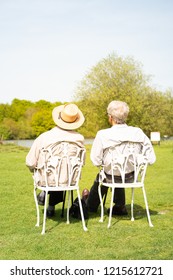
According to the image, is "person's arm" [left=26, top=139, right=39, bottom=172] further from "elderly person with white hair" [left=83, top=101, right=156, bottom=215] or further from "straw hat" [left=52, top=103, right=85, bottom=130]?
"elderly person with white hair" [left=83, top=101, right=156, bottom=215]

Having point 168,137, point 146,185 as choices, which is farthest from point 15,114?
point 146,185

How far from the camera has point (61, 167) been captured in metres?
6.14

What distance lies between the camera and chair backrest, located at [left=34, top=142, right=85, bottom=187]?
6.05 meters

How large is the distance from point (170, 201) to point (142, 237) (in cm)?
323

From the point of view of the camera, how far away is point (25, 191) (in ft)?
34.6

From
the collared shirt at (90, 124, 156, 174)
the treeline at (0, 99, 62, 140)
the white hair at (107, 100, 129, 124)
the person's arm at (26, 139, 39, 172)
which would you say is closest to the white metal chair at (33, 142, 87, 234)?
the person's arm at (26, 139, 39, 172)

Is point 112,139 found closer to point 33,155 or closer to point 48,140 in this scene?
point 48,140

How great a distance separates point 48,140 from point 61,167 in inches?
16.7

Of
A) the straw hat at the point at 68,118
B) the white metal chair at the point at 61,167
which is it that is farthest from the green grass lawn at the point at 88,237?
the straw hat at the point at 68,118

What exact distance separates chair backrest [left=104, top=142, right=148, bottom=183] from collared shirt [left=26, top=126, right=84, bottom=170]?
52 centimetres

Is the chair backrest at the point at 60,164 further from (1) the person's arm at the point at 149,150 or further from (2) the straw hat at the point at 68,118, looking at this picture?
(1) the person's arm at the point at 149,150

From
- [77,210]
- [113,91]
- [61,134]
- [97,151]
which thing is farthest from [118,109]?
[113,91]

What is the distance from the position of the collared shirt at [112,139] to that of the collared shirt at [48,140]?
25 cm
